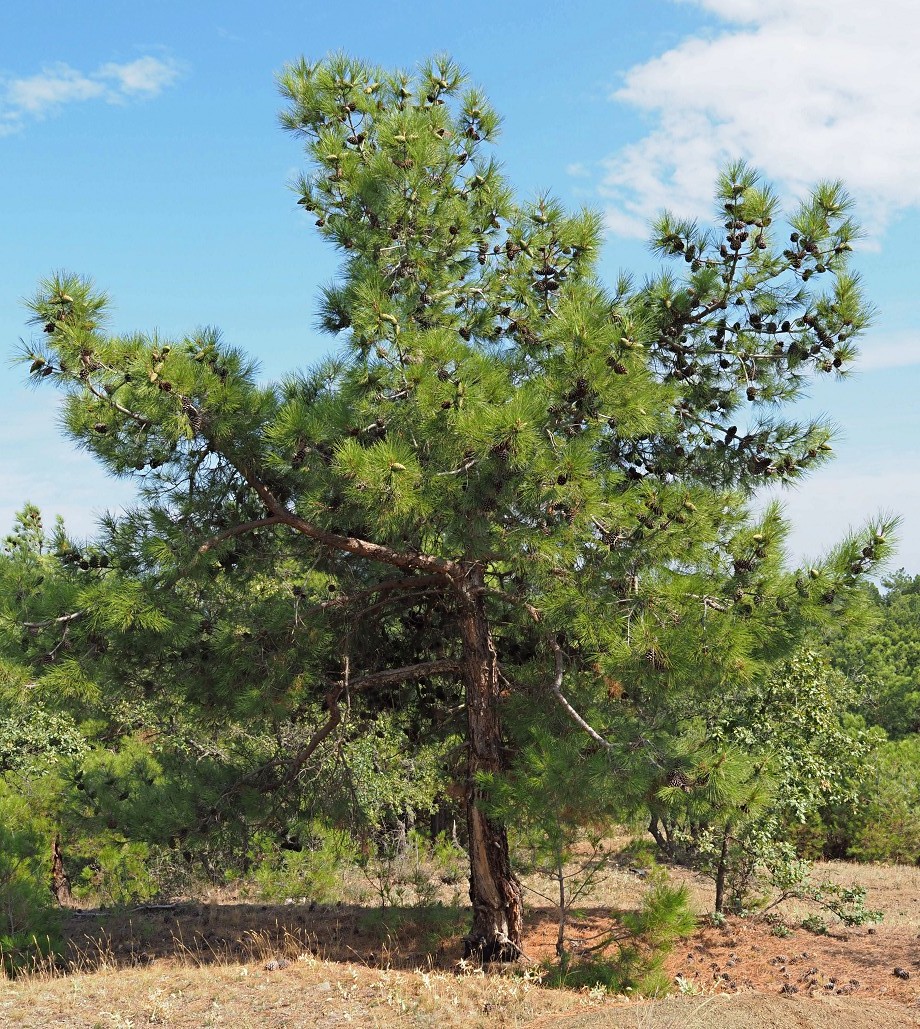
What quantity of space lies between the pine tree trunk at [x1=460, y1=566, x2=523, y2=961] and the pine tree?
23 mm

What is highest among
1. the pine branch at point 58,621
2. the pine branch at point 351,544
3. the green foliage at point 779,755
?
the pine branch at point 351,544

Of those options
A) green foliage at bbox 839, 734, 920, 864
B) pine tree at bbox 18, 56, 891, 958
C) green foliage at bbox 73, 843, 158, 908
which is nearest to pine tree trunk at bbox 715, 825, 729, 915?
pine tree at bbox 18, 56, 891, 958

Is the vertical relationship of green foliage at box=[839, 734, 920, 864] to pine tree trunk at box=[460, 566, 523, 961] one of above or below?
below

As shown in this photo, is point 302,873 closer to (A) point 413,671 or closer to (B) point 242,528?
(A) point 413,671

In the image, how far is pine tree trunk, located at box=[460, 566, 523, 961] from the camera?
27.0ft

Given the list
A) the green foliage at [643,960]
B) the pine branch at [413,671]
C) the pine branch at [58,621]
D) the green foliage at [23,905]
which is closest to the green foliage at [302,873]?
the green foliage at [23,905]

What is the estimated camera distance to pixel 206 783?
880 cm

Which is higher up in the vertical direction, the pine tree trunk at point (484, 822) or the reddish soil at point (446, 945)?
the pine tree trunk at point (484, 822)

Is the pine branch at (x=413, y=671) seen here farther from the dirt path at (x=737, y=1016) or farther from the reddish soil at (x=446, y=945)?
the dirt path at (x=737, y=1016)

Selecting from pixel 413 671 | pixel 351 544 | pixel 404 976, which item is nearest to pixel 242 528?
pixel 351 544

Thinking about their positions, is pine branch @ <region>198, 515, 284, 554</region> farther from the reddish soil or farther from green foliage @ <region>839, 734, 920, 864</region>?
green foliage @ <region>839, 734, 920, 864</region>

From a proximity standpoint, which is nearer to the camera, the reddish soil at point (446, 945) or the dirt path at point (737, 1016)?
the dirt path at point (737, 1016)

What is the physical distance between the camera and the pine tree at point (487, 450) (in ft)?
21.8

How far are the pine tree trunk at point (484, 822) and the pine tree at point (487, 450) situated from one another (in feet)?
0.08
